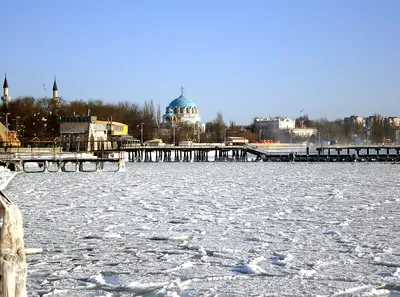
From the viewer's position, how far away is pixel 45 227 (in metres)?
18.1

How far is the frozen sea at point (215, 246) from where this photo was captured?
1126cm

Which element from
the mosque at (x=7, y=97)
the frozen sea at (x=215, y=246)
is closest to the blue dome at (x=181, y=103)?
the mosque at (x=7, y=97)

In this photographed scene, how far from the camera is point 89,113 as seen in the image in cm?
9762

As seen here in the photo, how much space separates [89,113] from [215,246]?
8450 centimetres

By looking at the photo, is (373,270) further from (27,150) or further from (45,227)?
(27,150)

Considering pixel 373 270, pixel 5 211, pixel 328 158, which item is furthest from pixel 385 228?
pixel 328 158

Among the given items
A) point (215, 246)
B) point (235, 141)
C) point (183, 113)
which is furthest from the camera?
point (183, 113)

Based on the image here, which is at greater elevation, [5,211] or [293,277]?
[5,211]

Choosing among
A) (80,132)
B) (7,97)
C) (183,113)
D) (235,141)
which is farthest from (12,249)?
(183,113)

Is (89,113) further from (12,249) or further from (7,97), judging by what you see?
(12,249)

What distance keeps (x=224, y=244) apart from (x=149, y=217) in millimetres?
5451

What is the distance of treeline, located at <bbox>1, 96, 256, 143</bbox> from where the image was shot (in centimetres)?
10681

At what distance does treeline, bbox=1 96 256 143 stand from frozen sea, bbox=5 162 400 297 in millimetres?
77052

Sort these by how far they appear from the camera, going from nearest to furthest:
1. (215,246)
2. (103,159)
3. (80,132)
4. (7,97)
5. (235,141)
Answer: (215,246) < (103,159) < (80,132) < (7,97) < (235,141)
